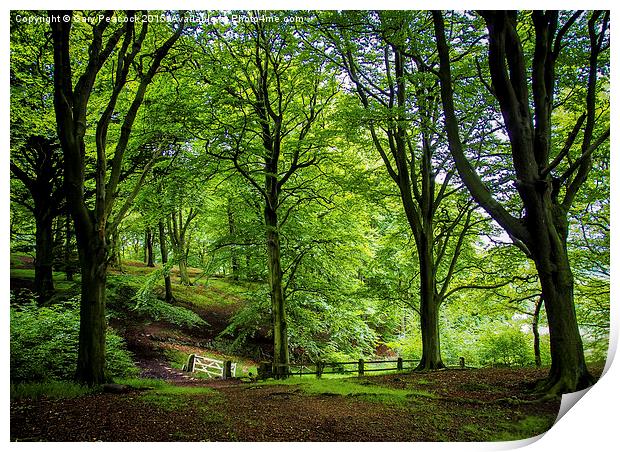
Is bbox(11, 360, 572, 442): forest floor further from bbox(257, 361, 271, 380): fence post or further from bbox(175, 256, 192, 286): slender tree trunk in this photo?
bbox(175, 256, 192, 286): slender tree trunk

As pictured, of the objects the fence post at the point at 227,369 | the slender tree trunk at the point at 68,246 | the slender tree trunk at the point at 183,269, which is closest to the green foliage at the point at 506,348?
the fence post at the point at 227,369

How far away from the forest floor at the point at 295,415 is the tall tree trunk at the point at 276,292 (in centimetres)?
211

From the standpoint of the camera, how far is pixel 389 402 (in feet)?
11.3

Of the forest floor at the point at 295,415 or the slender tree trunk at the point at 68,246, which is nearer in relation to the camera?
the forest floor at the point at 295,415

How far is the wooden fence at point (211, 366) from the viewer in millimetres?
5750

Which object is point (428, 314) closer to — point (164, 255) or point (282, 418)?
point (282, 418)

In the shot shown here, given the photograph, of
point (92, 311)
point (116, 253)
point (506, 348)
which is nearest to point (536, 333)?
point (506, 348)

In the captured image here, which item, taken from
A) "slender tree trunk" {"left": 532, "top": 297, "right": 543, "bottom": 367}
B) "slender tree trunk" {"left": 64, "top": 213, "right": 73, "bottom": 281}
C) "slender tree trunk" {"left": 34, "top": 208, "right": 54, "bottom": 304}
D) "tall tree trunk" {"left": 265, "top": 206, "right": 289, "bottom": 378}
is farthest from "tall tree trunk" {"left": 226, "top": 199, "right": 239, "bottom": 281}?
"slender tree trunk" {"left": 532, "top": 297, "right": 543, "bottom": 367}

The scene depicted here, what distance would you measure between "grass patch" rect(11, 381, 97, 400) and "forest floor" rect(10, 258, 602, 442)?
0.14ft

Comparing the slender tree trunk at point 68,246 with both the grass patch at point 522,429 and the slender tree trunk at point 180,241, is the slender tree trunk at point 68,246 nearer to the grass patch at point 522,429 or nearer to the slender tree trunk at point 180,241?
the slender tree trunk at point 180,241
